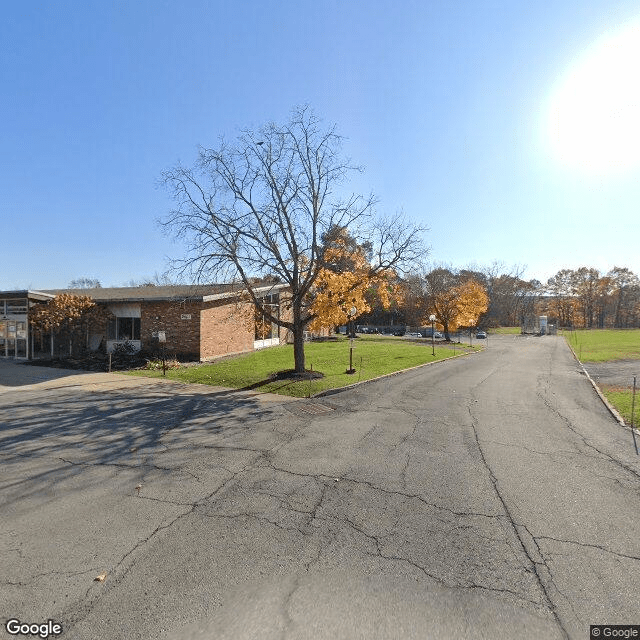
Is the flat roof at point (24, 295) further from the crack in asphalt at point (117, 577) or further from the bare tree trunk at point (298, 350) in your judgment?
the crack in asphalt at point (117, 577)

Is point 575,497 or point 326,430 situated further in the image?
point 326,430

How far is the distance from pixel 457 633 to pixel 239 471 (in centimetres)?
375

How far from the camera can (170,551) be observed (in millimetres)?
3703

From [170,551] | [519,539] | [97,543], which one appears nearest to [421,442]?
[519,539]

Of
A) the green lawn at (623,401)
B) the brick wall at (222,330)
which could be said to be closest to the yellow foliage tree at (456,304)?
the brick wall at (222,330)

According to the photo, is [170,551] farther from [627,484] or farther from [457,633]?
[627,484]

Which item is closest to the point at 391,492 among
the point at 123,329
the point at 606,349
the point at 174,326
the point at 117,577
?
the point at 117,577

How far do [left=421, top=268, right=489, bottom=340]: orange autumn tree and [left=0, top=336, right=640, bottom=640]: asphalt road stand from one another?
107 feet

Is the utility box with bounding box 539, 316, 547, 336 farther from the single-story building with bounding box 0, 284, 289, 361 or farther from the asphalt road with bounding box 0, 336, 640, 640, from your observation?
the asphalt road with bounding box 0, 336, 640, 640

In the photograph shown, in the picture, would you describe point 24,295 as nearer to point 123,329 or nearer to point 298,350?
point 123,329

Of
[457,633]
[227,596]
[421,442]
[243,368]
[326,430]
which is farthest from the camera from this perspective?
[243,368]

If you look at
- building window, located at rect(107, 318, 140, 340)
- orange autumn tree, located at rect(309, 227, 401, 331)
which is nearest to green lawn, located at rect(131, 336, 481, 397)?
orange autumn tree, located at rect(309, 227, 401, 331)

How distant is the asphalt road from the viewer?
2.93 metres

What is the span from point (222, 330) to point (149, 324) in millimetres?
3811
